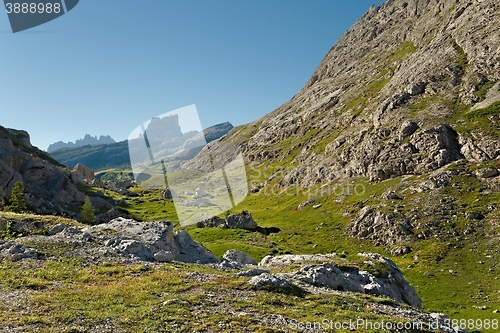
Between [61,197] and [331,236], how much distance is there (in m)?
93.7

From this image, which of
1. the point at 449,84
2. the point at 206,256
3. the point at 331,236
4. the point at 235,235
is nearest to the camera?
the point at 206,256

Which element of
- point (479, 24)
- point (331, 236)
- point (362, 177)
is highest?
point (479, 24)

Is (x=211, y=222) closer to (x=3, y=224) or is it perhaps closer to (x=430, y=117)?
(x=3, y=224)

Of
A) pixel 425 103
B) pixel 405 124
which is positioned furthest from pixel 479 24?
pixel 405 124

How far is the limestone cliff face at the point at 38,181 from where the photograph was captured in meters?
91.7

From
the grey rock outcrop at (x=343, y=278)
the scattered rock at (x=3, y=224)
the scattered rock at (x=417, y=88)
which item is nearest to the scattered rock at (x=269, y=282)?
the grey rock outcrop at (x=343, y=278)

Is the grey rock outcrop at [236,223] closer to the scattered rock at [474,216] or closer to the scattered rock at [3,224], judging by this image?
the scattered rock at [474,216]

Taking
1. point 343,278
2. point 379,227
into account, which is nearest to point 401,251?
point 379,227

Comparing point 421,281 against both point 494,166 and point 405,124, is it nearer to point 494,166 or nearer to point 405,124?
point 494,166

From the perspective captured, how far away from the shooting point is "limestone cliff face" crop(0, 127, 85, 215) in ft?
301

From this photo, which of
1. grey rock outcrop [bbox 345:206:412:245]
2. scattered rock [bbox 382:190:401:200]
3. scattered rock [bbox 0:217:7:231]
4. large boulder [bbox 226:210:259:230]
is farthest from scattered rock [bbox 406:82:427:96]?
scattered rock [bbox 0:217:7:231]

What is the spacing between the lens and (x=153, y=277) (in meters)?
26.3

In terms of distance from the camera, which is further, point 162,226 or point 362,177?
point 362,177

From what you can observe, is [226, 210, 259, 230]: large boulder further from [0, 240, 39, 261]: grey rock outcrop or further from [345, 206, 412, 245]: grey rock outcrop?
[0, 240, 39, 261]: grey rock outcrop
